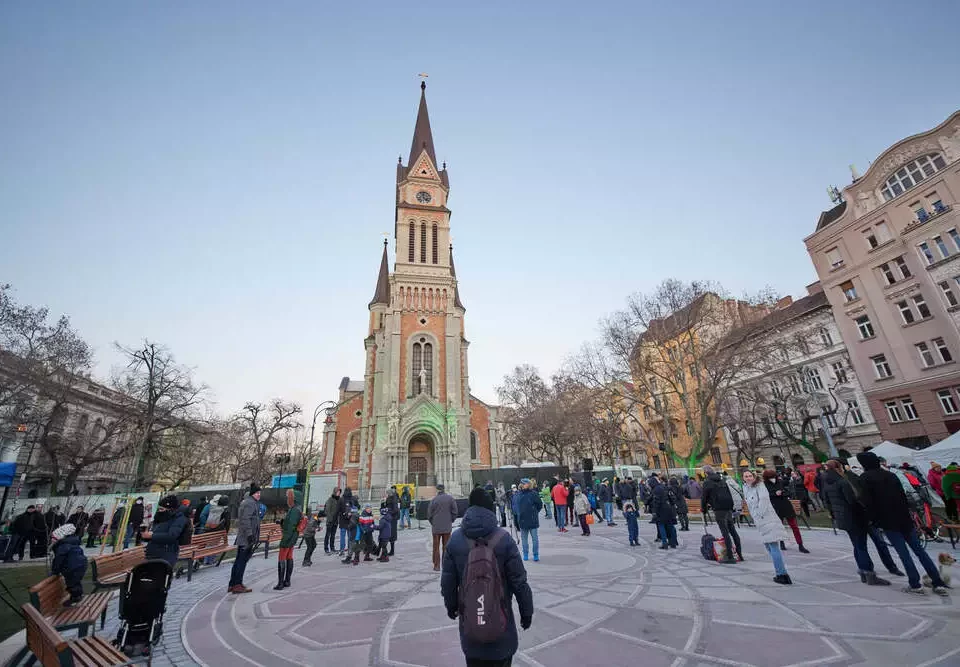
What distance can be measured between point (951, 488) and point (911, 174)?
80.1 feet

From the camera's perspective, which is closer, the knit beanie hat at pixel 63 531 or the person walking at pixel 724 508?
the knit beanie hat at pixel 63 531

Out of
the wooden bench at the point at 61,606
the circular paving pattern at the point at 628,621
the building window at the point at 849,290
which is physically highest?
the building window at the point at 849,290

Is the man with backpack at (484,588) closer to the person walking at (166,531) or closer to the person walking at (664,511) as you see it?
the person walking at (166,531)

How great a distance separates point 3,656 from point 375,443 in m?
26.7

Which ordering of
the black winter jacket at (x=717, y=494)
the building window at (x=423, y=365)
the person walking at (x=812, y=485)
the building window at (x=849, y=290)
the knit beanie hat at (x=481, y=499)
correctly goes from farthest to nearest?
the building window at (x=423, y=365), the building window at (x=849, y=290), the person walking at (x=812, y=485), the black winter jacket at (x=717, y=494), the knit beanie hat at (x=481, y=499)

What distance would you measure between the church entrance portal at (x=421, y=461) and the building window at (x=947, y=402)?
30539mm

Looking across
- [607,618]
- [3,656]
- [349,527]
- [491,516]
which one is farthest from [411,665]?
[349,527]

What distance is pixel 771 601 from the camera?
5539 mm

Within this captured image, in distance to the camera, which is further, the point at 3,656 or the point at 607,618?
the point at 607,618

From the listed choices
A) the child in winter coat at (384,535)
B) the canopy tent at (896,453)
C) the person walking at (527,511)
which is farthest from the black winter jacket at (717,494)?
the canopy tent at (896,453)

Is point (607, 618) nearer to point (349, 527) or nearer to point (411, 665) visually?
point (411, 665)

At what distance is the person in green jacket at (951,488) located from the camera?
376 inches

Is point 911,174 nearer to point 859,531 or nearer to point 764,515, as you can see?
point 859,531

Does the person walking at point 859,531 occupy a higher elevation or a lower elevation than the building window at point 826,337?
lower
